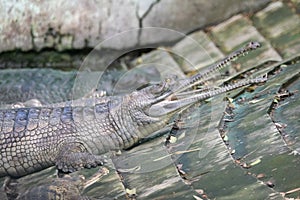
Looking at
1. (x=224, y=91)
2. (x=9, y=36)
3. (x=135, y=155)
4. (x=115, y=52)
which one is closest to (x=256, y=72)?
(x=224, y=91)

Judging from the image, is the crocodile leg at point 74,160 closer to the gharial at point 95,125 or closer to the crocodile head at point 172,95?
the gharial at point 95,125

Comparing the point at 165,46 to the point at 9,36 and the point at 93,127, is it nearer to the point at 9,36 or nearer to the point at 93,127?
the point at 9,36

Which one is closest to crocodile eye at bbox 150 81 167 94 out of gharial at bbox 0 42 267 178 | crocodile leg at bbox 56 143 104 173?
gharial at bbox 0 42 267 178

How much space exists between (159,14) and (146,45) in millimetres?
440

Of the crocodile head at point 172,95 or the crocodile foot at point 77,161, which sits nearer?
the crocodile foot at point 77,161

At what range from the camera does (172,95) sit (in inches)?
221

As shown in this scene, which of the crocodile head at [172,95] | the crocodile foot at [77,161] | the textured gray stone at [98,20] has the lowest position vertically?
the crocodile foot at [77,161]

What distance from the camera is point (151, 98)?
18.4 ft

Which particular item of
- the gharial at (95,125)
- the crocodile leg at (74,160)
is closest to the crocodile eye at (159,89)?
the gharial at (95,125)

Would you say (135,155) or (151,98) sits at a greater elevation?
(151,98)

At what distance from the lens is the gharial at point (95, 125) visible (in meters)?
5.59

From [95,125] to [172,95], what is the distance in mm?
774

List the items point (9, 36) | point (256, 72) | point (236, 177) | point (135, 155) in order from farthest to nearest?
point (9, 36)
point (256, 72)
point (135, 155)
point (236, 177)

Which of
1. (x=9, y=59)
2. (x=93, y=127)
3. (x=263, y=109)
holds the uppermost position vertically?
(x=9, y=59)
